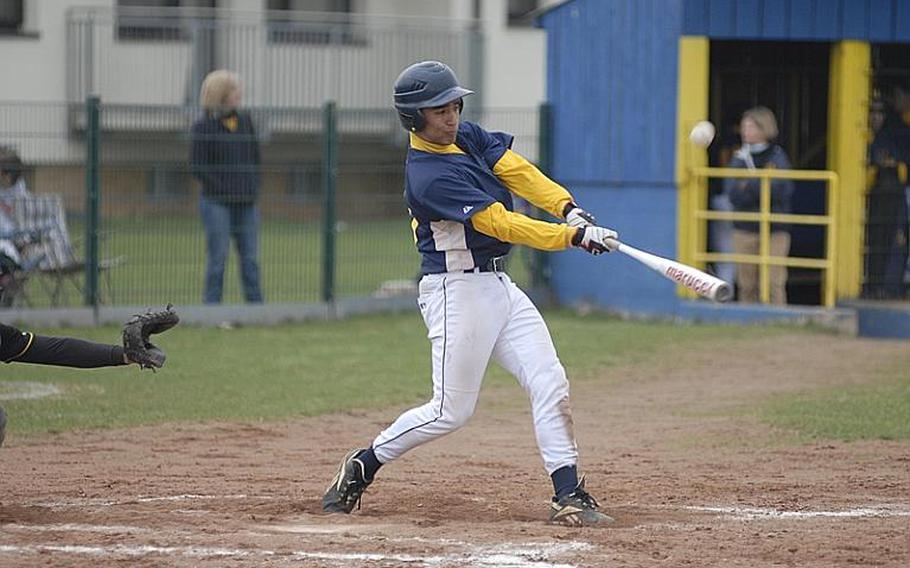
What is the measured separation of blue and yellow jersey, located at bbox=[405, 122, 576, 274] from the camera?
687cm

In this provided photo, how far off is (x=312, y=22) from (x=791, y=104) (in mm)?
12294

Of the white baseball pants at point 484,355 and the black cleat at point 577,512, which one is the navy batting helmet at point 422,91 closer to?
the white baseball pants at point 484,355

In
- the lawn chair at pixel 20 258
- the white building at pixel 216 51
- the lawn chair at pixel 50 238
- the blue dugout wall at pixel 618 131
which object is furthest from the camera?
the white building at pixel 216 51

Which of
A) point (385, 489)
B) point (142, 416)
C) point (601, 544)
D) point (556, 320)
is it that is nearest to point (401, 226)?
point (556, 320)

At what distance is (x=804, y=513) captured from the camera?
7.29 meters

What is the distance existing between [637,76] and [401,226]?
2.95m

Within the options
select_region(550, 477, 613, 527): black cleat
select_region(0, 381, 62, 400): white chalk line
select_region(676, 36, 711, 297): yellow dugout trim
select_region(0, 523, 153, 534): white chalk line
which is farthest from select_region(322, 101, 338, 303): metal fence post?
select_region(550, 477, 613, 527): black cleat

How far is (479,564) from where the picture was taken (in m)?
6.16

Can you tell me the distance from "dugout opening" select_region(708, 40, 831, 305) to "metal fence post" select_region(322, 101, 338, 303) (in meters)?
3.95

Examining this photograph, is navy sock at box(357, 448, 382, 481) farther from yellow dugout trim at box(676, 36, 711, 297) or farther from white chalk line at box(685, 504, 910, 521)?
yellow dugout trim at box(676, 36, 711, 297)

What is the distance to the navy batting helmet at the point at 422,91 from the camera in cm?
702

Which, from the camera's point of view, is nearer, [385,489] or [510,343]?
[510,343]

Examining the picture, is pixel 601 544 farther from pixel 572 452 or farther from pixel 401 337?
pixel 401 337

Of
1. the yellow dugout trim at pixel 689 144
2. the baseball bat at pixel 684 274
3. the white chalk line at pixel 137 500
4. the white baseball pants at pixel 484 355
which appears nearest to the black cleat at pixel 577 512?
the white baseball pants at pixel 484 355
